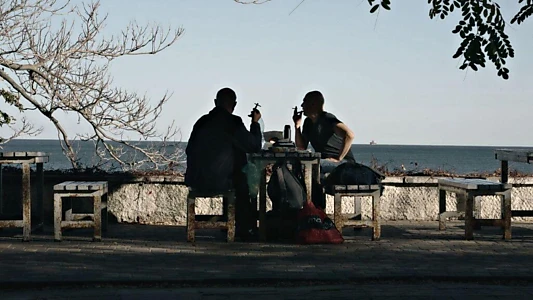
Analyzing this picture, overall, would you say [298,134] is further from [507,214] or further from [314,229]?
[507,214]

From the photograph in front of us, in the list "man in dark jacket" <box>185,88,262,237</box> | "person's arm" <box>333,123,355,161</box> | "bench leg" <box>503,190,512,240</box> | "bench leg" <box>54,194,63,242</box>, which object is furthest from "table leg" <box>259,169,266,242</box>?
"bench leg" <box>503,190,512,240</box>

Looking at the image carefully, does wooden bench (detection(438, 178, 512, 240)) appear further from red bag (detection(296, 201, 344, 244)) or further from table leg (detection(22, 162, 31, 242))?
table leg (detection(22, 162, 31, 242))

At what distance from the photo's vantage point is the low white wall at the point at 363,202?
12625 mm

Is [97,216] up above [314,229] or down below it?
above

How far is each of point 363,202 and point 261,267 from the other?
4.80 meters

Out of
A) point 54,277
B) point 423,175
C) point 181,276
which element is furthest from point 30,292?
point 423,175

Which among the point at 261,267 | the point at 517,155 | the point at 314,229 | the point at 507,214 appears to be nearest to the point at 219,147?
the point at 314,229

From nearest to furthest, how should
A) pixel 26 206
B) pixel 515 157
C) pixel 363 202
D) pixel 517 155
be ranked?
1. pixel 26 206
2. pixel 517 155
3. pixel 515 157
4. pixel 363 202

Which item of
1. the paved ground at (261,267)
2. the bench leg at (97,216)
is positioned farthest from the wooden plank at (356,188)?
the bench leg at (97,216)

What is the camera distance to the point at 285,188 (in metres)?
10.3

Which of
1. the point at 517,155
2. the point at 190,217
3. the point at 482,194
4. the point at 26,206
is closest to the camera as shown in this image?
the point at 190,217

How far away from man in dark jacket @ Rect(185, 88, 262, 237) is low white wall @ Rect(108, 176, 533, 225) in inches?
93.8

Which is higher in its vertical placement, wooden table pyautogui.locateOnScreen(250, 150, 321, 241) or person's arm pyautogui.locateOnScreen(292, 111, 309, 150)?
person's arm pyautogui.locateOnScreen(292, 111, 309, 150)

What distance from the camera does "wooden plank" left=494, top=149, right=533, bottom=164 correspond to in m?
10.7
